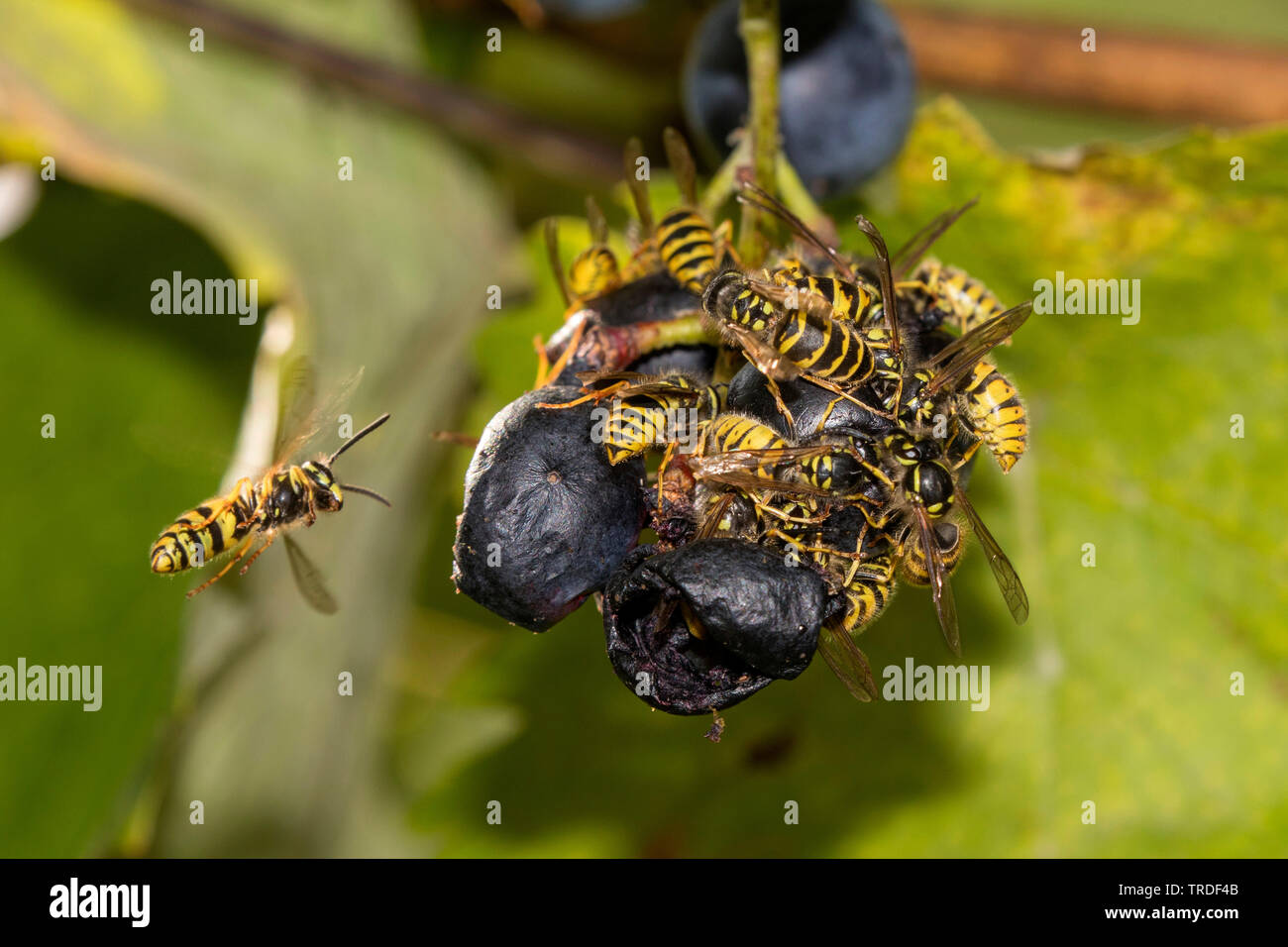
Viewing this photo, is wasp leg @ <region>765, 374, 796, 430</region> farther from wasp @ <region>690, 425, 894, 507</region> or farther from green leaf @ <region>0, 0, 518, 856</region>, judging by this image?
green leaf @ <region>0, 0, 518, 856</region>

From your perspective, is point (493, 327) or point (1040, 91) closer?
point (493, 327)

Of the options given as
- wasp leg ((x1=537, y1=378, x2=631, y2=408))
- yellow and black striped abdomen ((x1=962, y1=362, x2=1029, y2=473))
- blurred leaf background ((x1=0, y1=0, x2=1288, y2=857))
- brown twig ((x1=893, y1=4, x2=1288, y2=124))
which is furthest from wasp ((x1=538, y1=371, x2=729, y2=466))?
brown twig ((x1=893, y1=4, x2=1288, y2=124))

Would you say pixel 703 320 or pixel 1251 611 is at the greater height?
pixel 703 320

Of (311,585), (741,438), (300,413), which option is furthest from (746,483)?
(300,413)

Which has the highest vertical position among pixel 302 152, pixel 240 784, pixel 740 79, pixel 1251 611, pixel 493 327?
pixel 302 152

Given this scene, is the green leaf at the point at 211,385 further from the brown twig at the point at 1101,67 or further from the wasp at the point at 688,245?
the brown twig at the point at 1101,67

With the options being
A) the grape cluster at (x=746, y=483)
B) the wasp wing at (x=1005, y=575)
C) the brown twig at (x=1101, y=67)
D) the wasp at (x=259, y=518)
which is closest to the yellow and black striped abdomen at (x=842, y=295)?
the grape cluster at (x=746, y=483)

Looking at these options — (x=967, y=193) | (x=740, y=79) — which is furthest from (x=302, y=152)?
(x=967, y=193)
